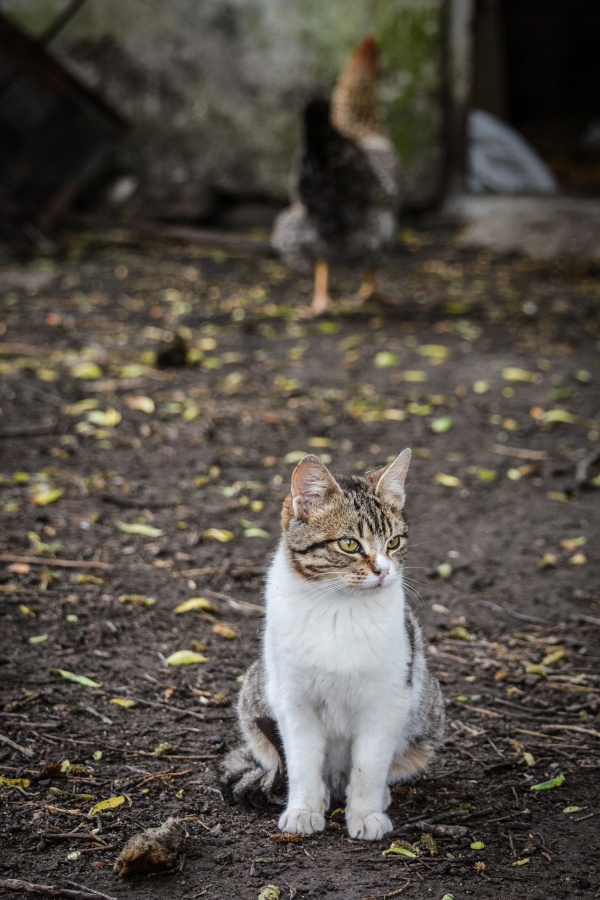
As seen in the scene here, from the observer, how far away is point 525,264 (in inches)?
378

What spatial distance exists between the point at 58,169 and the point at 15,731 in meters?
7.13

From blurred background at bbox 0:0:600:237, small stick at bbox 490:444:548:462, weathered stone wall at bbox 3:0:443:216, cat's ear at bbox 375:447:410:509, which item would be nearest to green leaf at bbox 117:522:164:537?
cat's ear at bbox 375:447:410:509

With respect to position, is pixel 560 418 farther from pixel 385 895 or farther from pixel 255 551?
pixel 385 895

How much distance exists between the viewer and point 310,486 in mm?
2723

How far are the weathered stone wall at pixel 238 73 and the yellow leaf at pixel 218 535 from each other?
6.54m

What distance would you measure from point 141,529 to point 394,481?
205 cm

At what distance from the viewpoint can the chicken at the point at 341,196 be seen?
24.1 ft

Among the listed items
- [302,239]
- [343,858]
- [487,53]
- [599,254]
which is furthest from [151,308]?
[487,53]

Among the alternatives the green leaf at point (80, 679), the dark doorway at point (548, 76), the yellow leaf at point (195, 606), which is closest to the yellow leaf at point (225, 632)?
the yellow leaf at point (195, 606)

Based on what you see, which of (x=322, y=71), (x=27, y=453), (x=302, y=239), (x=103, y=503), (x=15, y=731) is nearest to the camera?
(x=15, y=731)

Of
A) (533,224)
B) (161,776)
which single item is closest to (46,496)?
(161,776)

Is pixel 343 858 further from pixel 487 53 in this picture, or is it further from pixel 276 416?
pixel 487 53

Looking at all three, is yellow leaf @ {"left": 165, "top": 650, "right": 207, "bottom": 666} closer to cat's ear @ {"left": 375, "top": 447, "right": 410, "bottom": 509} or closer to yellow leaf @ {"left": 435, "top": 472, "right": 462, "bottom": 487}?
cat's ear @ {"left": 375, "top": 447, "right": 410, "bottom": 509}

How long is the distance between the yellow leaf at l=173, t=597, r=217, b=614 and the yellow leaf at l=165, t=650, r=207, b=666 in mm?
299
